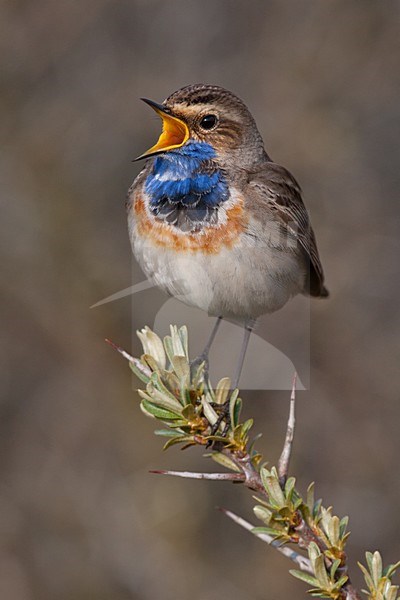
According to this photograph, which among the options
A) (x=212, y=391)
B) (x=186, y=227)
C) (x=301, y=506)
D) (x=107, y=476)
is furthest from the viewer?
(x=107, y=476)

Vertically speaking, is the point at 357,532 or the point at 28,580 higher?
the point at 357,532

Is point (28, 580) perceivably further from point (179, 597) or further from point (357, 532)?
point (357, 532)

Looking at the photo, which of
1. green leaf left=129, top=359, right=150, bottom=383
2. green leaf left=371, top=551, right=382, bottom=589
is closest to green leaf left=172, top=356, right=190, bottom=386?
green leaf left=129, top=359, right=150, bottom=383

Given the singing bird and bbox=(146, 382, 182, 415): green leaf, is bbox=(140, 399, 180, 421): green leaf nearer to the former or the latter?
bbox=(146, 382, 182, 415): green leaf

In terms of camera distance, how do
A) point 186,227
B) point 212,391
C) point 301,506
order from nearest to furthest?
point 301,506
point 212,391
point 186,227

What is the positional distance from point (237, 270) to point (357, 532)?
4469 millimetres

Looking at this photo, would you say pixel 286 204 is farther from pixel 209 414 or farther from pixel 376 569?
pixel 376 569

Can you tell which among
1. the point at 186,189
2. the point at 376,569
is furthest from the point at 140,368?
the point at 186,189

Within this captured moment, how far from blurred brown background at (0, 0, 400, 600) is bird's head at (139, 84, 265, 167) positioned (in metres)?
3.68

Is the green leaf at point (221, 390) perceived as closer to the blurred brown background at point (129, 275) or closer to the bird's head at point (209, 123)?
the bird's head at point (209, 123)

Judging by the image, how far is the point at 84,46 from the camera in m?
7.66

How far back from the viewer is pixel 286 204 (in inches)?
151

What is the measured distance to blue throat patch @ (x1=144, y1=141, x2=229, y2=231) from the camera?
3494 mm

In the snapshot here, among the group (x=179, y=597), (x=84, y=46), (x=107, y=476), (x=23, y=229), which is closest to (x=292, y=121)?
(x=84, y=46)
